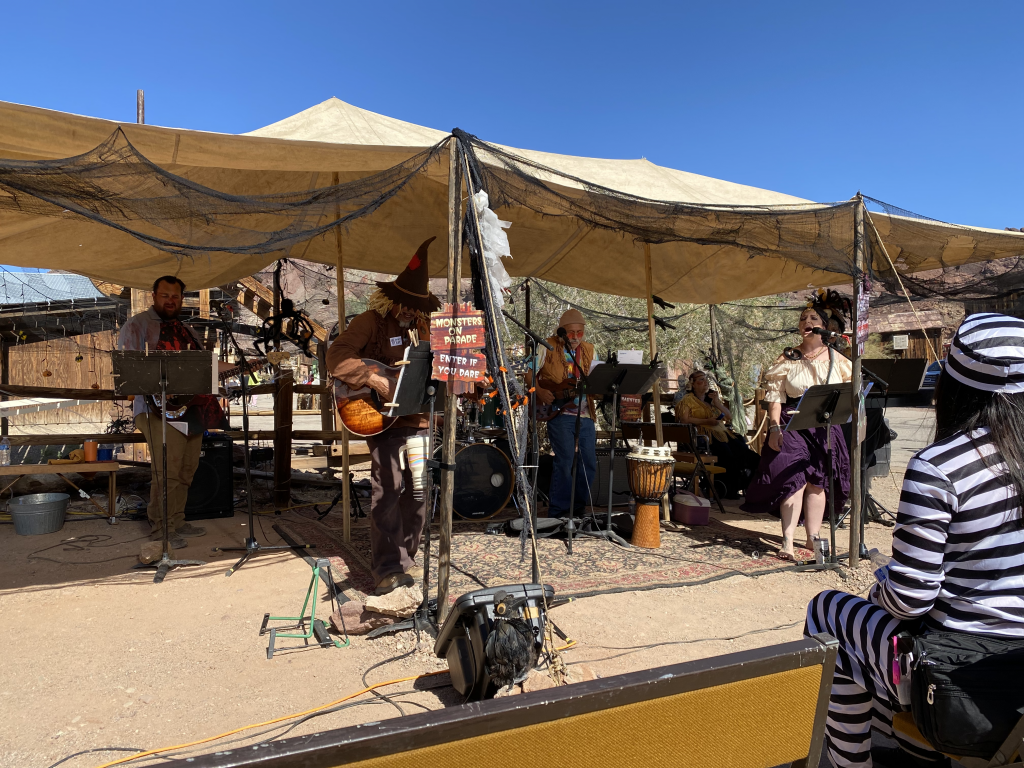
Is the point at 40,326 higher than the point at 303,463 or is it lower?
higher

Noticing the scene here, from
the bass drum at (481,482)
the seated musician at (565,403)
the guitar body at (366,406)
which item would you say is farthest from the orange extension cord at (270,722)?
the bass drum at (481,482)

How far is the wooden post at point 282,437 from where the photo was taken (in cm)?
634

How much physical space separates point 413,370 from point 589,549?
2.54 m

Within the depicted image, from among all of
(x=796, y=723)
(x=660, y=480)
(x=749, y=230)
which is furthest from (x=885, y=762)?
(x=749, y=230)

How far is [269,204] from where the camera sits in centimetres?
343

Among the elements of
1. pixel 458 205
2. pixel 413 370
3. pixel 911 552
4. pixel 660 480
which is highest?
pixel 458 205

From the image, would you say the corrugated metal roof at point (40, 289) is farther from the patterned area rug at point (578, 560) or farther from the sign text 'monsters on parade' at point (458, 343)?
the sign text 'monsters on parade' at point (458, 343)

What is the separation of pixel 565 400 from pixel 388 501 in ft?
6.78

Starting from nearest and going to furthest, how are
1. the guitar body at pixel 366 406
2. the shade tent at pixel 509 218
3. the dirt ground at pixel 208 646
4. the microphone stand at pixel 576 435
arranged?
the dirt ground at pixel 208 646 < the shade tent at pixel 509 218 < the guitar body at pixel 366 406 < the microphone stand at pixel 576 435

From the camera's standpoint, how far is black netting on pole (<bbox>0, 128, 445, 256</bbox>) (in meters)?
2.95

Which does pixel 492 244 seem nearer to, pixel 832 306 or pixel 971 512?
pixel 971 512

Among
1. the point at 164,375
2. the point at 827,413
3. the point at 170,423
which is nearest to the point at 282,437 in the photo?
the point at 170,423

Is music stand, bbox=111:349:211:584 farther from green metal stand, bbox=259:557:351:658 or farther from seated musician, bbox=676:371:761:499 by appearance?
seated musician, bbox=676:371:761:499

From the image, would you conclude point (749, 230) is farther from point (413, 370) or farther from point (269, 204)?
point (269, 204)
